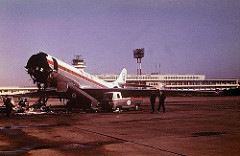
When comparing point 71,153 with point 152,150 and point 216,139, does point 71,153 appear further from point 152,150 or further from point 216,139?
point 216,139

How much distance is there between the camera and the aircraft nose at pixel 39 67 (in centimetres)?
2925

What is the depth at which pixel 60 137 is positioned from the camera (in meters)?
12.4

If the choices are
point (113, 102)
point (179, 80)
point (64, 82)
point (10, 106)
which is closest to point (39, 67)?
point (64, 82)

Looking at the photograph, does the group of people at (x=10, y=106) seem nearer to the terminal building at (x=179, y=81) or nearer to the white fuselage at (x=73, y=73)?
the white fuselage at (x=73, y=73)

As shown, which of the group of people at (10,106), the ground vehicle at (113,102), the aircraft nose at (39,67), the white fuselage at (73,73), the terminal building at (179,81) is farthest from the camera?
the terminal building at (179,81)

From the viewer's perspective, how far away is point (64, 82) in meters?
31.3

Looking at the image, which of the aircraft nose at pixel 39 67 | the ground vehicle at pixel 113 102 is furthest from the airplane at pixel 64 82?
the ground vehicle at pixel 113 102

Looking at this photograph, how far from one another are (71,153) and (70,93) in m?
23.6

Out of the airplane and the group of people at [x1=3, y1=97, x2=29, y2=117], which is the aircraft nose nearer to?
the airplane

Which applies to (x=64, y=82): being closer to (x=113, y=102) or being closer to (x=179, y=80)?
(x=113, y=102)

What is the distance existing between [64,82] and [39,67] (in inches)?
134

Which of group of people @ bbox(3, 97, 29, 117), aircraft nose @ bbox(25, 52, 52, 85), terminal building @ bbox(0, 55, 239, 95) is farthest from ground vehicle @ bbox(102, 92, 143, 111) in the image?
terminal building @ bbox(0, 55, 239, 95)

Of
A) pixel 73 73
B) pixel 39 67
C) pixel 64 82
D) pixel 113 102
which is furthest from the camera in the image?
pixel 73 73

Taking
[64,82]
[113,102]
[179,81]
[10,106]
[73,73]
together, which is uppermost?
[179,81]
